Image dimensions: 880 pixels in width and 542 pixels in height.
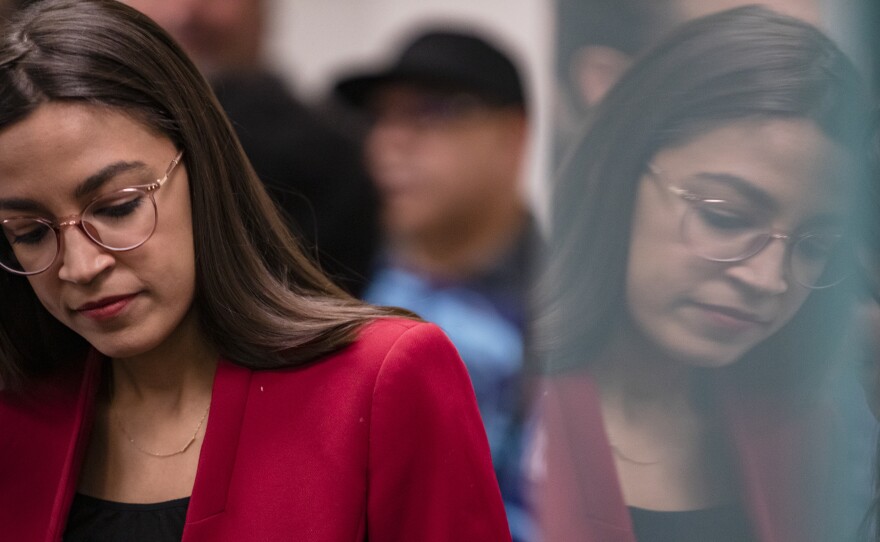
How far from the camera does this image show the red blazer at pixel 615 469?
1428 mm

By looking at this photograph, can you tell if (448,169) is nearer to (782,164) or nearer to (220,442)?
(220,442)

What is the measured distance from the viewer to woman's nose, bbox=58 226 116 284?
1533mm

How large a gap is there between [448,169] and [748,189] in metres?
2.13

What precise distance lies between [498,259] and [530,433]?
0.96 m

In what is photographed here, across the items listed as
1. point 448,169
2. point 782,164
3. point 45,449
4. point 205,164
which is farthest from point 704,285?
point 448,169

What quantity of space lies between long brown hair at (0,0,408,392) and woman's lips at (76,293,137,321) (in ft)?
0.36

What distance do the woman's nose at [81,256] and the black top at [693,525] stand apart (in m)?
0.73

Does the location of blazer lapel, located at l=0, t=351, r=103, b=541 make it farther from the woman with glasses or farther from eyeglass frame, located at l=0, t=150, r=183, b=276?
eyeglass frame, located at l=0, t=150, r=183, b=276

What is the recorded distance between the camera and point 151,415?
178 cm

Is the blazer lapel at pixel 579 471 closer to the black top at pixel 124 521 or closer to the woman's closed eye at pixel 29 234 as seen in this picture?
the black top at pixel 124 521

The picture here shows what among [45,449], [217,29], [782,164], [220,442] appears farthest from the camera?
[217,29]

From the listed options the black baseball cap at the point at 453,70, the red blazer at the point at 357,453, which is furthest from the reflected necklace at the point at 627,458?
the black baseball cap at the point at 453,70

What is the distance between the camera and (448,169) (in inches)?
138

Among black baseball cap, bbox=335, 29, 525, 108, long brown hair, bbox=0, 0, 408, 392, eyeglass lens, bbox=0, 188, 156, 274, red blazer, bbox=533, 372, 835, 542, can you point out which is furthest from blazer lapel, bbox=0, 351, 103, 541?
black baseball cap, bbox=335, 29, 525, 108
